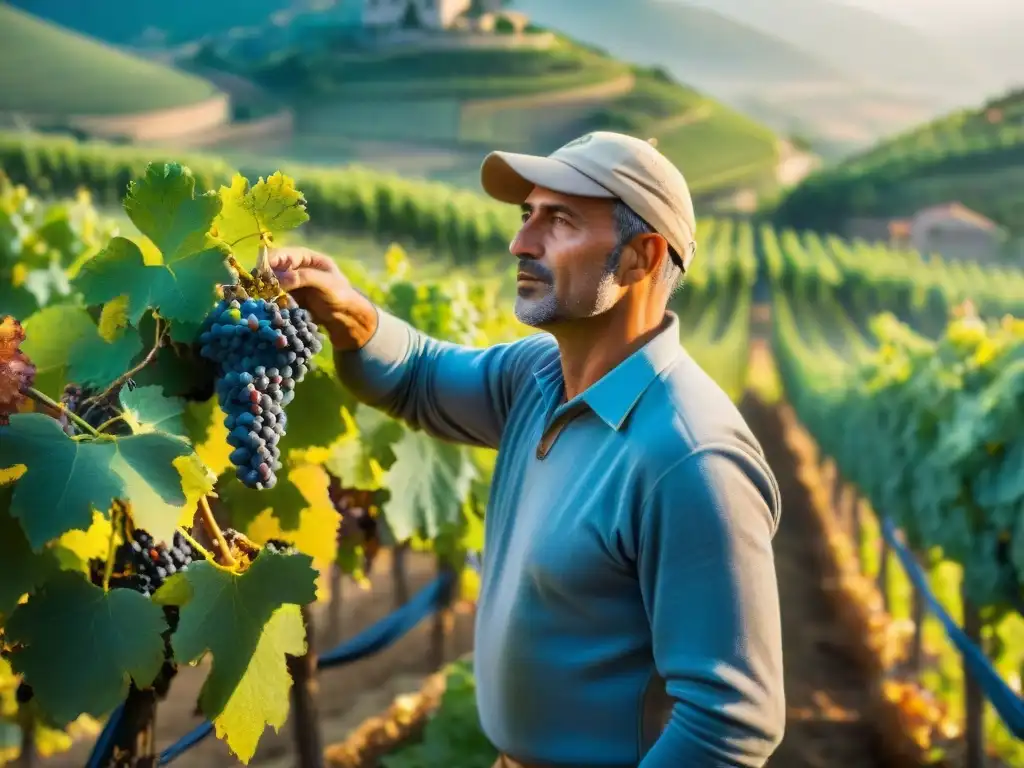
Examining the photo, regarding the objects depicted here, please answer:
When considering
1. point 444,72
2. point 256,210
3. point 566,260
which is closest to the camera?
point 256,210

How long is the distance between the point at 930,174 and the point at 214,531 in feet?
74.3

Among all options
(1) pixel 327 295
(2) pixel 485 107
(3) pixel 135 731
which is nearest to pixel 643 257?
(1) pixel 327 295

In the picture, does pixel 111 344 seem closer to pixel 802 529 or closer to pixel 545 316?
pixel 545 316

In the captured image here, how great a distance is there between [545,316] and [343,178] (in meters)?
18.5

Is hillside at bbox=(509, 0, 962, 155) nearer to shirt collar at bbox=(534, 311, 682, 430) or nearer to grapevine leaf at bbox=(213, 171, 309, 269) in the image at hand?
shirt collar at bbox=(534, 311, 682, 430)

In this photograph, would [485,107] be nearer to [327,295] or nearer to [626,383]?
[327,295]

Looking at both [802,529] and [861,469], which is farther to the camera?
[802,529]

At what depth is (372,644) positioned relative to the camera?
3182 millimetres

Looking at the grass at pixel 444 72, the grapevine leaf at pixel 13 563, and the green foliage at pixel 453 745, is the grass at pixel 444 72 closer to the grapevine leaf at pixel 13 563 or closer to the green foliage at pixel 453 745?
the green foliage at pixel 453 745

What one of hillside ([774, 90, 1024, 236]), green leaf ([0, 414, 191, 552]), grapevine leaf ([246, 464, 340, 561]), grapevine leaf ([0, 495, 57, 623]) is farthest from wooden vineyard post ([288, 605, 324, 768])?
hillside ([774, 90, 1024, 236])

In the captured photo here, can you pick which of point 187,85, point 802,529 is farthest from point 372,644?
point 187,85

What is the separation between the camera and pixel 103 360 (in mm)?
1371

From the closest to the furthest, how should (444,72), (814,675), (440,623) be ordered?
(440,623), (814,675), (444,72)

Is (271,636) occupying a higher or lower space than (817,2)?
higher
